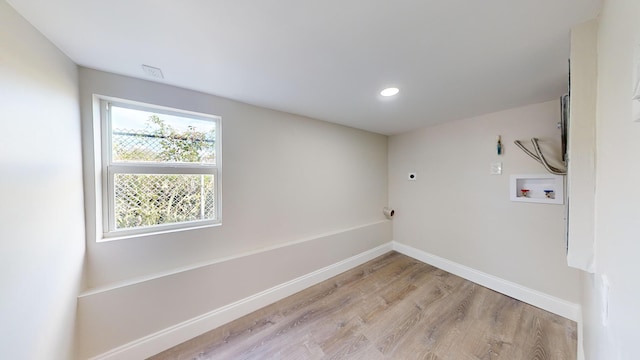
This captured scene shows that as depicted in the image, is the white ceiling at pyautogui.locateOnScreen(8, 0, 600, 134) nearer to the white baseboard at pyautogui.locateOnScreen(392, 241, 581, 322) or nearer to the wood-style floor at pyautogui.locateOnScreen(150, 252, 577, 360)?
the white baseboard at pyautogui.locateOnScreen(392, 241, 581, 322)

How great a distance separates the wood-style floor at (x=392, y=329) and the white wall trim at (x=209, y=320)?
0.18ft

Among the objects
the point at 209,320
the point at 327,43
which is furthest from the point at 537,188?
the point at 209,320

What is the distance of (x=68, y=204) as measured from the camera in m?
1.24

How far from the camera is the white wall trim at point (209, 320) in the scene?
146 cm

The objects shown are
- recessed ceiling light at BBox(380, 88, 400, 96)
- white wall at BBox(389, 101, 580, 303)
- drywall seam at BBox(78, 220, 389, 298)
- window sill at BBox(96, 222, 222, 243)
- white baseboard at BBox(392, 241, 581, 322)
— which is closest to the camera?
drywall seam at BBox(78, 220, 389, 298)

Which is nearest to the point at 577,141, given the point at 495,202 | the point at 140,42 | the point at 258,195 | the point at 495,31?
the point at 495,31

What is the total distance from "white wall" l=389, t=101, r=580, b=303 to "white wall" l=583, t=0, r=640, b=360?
1.50 meters

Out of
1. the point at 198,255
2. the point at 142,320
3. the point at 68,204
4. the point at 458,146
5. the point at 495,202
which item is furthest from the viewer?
the point at 458,146

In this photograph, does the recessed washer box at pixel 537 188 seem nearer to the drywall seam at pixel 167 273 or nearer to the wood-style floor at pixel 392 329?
the wood-style floor at pixel 392 329

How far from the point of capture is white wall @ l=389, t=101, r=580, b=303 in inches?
78.7

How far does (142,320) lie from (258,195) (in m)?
1.31

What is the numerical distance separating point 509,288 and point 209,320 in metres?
3.17

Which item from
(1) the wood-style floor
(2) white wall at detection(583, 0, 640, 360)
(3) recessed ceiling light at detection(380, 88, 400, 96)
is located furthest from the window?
(2) white wall at detection(583, 0, 640, 360)

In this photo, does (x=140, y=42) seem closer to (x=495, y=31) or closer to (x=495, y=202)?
(x=495, y=31)
